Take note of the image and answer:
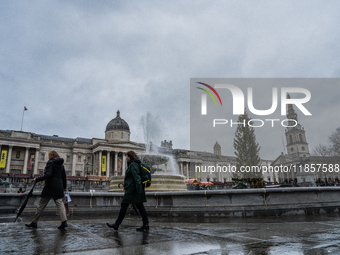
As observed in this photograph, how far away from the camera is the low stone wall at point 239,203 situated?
770 centimetres

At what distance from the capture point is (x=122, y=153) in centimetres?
7150

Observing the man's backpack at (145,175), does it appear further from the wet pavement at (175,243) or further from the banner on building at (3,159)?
the banner on building at (3,159)

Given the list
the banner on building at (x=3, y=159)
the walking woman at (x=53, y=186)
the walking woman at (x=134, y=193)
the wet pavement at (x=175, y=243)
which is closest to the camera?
the wet pavement at (x=175, y=243)

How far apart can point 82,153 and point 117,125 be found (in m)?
13.1

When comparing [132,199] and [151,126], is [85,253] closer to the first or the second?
[132,199]

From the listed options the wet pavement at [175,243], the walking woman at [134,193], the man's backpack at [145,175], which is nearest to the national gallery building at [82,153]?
the man's backpack at [145,175]

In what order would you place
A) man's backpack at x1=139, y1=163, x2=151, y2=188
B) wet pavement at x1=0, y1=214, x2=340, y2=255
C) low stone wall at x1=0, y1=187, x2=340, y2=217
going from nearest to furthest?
wet pavement at x1=0, y1=214, x2=340, y2=255
man's backpack at x1=139, y1=163, x2=151, y2=188
low stone wall at x1=0, y1=187, x2=340, y2=217

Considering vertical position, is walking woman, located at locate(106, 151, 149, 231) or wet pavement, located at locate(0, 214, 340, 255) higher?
walking woman, located at locate(106, 151, 149, 231)

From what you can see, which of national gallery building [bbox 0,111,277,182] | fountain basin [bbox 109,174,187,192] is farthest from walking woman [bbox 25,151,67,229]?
national gallery building [bbox 0,111,277,182]

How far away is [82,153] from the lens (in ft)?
234

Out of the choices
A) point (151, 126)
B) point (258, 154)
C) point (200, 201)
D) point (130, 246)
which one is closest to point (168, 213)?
point (200, 201)

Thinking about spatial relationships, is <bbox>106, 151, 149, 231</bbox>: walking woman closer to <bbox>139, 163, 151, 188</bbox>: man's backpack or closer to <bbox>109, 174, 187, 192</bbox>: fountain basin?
<bbox>139, 163, 151, 188</bbox>: man's backpack

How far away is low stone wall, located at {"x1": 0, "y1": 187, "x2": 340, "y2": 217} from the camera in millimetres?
7703

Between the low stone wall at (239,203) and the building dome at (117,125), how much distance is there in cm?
6836
